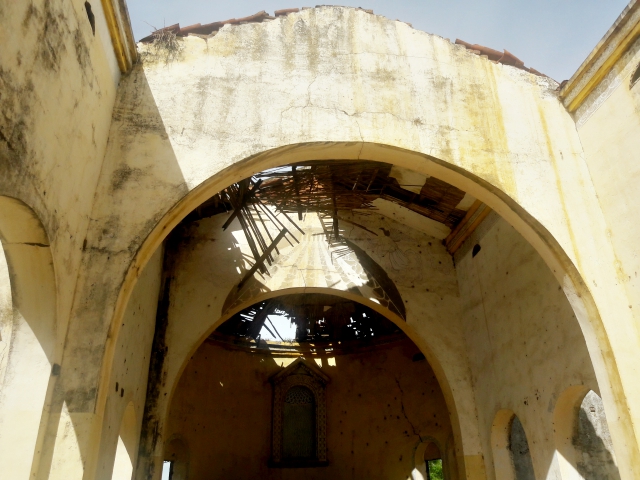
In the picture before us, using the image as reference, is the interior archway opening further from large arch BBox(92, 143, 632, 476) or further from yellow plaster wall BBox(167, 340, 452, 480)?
large arch BBox(92, 143, 632, 476)

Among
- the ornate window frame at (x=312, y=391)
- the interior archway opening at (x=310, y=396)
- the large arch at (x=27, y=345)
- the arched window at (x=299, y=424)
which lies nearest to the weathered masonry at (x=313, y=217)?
the large arch at (x=27, y=345)

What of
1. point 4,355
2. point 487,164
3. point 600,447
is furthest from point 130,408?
point 600,447

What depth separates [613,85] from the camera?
5094 millimetres

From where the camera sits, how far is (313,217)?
923cm

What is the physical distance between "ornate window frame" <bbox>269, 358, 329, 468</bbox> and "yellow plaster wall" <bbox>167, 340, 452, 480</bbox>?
0.15 m

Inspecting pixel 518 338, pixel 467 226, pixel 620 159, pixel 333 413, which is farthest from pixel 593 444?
pixel 333 413

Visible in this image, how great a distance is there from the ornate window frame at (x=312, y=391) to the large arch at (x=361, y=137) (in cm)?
863

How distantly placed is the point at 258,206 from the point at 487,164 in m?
4.45

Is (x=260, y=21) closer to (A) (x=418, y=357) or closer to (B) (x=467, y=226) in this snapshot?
(B) (x=467, y=226)

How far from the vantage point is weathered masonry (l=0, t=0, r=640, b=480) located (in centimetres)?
356

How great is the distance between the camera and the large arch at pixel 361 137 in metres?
4.40

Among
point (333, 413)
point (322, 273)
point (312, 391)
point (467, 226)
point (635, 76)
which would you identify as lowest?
point (333, 413)

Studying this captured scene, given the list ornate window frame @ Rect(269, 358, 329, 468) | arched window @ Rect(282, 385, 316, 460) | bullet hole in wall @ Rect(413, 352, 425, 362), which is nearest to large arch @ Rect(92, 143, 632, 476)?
bullet hole in wall @ Rect(413, 352, 425, 362)

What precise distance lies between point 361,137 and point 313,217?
14.1ft
